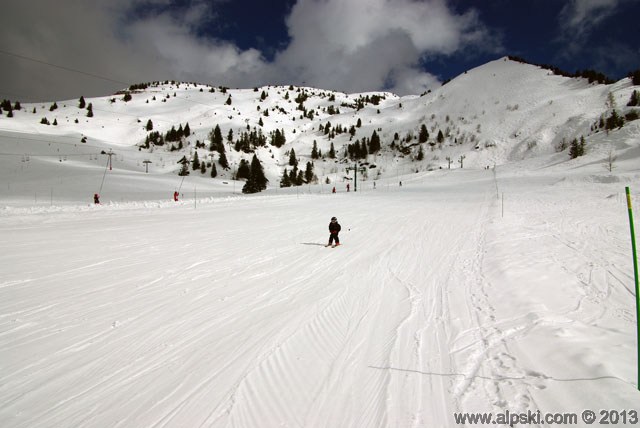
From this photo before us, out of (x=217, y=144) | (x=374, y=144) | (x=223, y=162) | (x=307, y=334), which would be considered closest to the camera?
(x=307, y=334)

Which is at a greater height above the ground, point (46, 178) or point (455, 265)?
point (46, 178)

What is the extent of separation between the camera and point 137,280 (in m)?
7.46

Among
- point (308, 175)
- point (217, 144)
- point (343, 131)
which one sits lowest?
point (308, 175)

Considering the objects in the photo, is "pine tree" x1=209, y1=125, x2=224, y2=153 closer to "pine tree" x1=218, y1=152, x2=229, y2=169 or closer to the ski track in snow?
"pine tree" x1=218, y1=152, x2=229, y2=169

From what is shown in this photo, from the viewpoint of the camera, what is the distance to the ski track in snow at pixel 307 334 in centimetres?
325

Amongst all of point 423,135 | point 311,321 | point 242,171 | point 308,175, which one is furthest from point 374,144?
point 311,321

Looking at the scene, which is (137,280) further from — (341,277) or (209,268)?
(341,277)

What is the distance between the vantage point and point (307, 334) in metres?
4.91

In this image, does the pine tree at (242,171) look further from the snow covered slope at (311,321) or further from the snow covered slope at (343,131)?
the snow covered slope at (311,321)

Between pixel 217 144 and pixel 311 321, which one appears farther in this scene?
pixel 217 144

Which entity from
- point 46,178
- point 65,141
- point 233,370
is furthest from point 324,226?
point 65,141

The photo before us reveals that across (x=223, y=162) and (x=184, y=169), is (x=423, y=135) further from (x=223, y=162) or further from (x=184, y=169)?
(x=184, y=169)

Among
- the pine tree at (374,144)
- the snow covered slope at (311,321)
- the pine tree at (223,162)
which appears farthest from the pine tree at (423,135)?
the snow covered slope at (311,321)

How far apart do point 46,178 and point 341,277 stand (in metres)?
64.1
